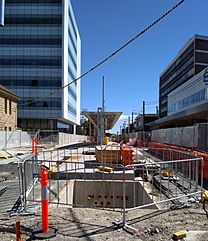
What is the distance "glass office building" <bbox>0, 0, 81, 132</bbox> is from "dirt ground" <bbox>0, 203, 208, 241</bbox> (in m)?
66.6

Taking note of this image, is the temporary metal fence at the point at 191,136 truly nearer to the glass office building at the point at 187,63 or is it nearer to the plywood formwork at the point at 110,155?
the plywood formwork at the point at 110,155

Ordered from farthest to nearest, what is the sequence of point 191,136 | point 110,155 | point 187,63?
point 187,63
point 191,136
point 110,155

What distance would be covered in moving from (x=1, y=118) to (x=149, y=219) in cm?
3699

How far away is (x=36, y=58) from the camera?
74.1 metres

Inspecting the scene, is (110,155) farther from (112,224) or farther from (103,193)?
(112,224)

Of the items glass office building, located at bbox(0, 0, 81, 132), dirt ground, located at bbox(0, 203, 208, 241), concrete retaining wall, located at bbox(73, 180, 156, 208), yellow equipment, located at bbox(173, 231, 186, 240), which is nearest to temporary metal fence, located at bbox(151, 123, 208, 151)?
concrete retaining wall, located at bbox(73, 180, 156, 208)

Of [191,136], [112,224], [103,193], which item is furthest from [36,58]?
[112,224]

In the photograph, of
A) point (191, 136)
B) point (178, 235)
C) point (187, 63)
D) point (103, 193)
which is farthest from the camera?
point (187, 63)

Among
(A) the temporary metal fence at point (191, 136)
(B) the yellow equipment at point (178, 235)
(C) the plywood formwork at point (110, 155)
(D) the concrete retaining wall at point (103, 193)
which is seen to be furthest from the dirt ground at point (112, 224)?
(A) the temporary metal fence at point (191, 136)

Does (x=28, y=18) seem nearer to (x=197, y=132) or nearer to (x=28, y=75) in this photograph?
(x=28, y=75)

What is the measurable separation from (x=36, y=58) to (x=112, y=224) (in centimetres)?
7311

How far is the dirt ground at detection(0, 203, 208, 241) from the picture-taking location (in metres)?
5.08

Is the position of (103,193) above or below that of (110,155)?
below

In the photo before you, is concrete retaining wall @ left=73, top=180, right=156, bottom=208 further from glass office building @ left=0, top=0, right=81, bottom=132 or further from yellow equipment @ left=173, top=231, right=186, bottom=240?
glass office building @ left=0, top=0, right=81, bottom=132
